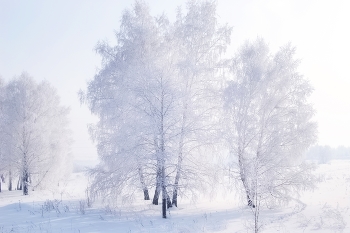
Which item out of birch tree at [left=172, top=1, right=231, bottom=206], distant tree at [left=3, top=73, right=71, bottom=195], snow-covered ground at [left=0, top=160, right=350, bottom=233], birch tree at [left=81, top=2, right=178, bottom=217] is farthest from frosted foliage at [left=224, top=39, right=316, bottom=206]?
distant tree at [left=3, top=73, right=71, bottom=195]

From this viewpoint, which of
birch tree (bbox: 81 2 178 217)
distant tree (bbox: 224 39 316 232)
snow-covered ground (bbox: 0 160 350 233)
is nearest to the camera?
snow-covered ground (bbox: 0 160 350 233)

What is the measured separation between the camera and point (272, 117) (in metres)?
14.0

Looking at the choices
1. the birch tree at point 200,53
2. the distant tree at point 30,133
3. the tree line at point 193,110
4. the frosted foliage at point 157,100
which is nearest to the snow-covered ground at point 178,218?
the tree line at point 193,110

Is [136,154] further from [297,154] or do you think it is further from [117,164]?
[297,154]

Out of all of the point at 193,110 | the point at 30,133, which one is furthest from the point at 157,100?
the point at 30,133

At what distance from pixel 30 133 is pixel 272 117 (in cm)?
1854

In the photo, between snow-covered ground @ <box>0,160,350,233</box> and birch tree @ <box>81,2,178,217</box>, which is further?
birch tree @ <box>81,2,178,217</box>

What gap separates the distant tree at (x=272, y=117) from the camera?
13.5m

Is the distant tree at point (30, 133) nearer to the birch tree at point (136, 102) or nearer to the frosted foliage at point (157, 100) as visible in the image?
the frosted foliage at point (157, 100)

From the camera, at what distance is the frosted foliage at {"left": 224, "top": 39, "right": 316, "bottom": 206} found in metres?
13.5

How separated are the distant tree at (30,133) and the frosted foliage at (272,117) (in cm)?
1629

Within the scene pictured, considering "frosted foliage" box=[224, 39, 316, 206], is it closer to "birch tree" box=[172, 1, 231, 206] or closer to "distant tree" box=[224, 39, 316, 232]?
"distant tree" box=[224, 39, 316, 232]

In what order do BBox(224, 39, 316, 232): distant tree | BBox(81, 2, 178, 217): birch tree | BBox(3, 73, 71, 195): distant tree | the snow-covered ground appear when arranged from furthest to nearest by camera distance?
BBox(3, 73, 71, 195): distant tree → BBox(224, 39, 316, 232): distant tree → BBox(81, 2, 178, 217): birch tree → the snow-covered ground

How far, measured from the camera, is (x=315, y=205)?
13.9 metres
